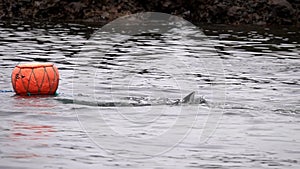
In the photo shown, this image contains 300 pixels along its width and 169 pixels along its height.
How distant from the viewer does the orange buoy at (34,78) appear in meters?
17.3

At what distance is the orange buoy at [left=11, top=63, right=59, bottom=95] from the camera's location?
56.8 ft

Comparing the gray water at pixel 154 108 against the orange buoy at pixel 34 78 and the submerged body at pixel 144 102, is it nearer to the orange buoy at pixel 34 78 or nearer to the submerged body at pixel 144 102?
the submerged body at pixel 144 102

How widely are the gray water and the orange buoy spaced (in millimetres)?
251

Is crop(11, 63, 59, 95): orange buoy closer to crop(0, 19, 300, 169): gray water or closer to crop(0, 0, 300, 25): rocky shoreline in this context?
crop(0, 19, 300, 169): gray water

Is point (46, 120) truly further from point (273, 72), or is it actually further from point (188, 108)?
point (273, 72)

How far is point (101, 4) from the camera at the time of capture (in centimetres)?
4359

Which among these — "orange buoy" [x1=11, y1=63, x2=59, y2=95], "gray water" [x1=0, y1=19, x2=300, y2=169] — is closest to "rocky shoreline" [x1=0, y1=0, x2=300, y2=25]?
"gray water" [x1=0, y1=19, x2=300, y2=169]

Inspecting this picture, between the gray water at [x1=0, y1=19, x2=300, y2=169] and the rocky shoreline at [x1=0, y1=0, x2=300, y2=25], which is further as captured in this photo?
the rocky shoreline at [x1=0, y1=0, x2=300, y2=25]

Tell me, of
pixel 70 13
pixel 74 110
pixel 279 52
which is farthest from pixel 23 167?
pixel 70 13

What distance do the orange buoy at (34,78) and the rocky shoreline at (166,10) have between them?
2443 cm

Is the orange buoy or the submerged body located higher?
the orange buoy

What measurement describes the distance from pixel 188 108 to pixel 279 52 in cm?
1310

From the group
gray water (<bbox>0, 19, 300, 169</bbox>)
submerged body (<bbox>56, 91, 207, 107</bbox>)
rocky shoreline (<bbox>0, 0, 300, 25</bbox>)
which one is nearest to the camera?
gray water (<bbox>0, 19, 300, 169</bbox>)

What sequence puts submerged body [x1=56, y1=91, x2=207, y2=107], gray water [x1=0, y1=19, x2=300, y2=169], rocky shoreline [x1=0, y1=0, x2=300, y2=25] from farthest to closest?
rocky shoreline [x1=0, y1=0, x2=300, y2=25], submerged body [x1=56, y1=91, x2=207, y2=107], gray water [x1=0, y1=19, x2=300, y2=169]
